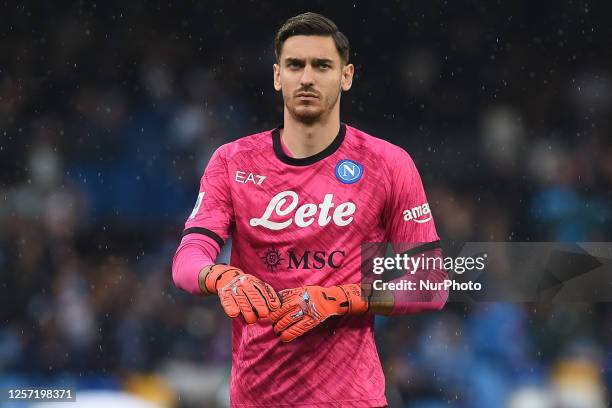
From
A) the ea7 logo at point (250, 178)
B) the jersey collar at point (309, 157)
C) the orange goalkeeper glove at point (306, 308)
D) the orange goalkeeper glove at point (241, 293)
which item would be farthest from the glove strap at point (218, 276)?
the jersey collar at point (309, 157)

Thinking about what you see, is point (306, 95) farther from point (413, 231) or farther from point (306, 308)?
point (306, 308)

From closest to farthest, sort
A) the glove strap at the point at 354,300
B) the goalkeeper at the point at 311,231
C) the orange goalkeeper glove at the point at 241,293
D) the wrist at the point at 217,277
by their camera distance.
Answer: the orange goalkeeper glove at the point at 241,293
the wrist at the point at 217,277
the glove strap at the point at 354,300
the goalkeeper at the point at 311,231

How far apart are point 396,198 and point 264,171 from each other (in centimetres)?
50

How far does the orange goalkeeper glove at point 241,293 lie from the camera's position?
304 centimetres

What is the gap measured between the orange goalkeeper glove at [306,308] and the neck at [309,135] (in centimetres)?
58

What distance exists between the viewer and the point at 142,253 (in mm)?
7715

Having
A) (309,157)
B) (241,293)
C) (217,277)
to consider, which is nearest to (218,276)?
(217,277)

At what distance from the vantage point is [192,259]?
3.36 metres

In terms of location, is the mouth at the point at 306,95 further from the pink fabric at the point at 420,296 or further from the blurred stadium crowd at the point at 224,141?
the blurred stadium crowd at the point at 224,141

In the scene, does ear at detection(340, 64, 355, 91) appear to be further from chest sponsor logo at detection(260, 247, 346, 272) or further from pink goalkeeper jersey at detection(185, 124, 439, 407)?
chest sponsor logo at detection(260, 247, 346, 272)

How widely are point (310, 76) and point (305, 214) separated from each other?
49 centimetres

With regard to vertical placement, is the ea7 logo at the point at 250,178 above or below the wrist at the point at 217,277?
above

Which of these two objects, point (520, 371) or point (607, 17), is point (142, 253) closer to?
point (520, 371)

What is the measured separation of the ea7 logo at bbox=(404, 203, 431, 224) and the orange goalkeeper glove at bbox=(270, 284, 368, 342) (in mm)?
434
